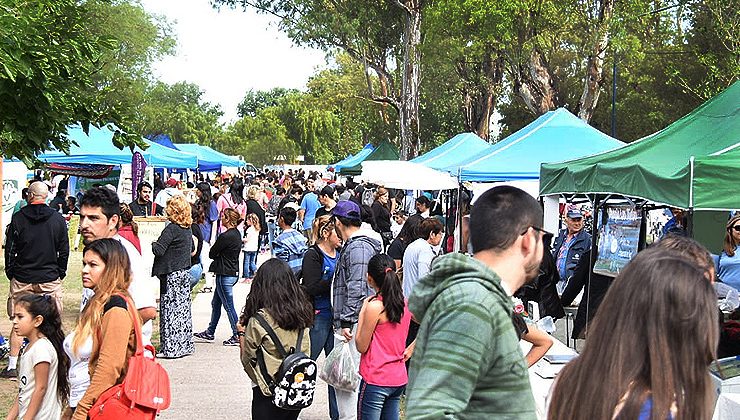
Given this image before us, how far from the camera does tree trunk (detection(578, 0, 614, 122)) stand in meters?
25.9

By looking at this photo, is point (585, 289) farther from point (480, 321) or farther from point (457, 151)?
point (457, 151)

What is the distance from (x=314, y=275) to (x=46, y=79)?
266cm

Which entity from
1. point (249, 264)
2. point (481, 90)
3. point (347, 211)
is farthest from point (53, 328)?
point (481, 90)

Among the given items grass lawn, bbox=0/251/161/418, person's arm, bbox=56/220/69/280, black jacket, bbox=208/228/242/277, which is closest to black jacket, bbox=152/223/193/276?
black jacket, bbox=208/228/242/277

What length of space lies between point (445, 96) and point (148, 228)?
37464 mm

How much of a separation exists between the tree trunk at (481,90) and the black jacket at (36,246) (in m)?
24.0

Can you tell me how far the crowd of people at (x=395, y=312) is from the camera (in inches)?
93.4

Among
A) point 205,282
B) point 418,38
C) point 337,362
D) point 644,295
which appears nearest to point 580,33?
point 418,38

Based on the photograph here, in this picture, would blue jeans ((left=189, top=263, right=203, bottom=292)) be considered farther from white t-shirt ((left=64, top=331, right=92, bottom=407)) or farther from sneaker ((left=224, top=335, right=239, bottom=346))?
white t-shirt ((left=64, top=331, right=92, bottom=407))

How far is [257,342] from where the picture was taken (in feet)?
19.2

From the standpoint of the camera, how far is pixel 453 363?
2.58m

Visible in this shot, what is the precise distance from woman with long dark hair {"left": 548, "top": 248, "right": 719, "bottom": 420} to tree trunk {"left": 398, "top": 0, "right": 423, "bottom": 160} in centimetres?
3251

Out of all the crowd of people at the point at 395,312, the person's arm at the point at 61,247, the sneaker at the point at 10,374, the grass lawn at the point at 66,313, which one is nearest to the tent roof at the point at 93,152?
the grass lawn at the point at 66,313

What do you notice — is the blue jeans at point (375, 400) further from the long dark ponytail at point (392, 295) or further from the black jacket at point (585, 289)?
the black jacket at point (585, 289)
